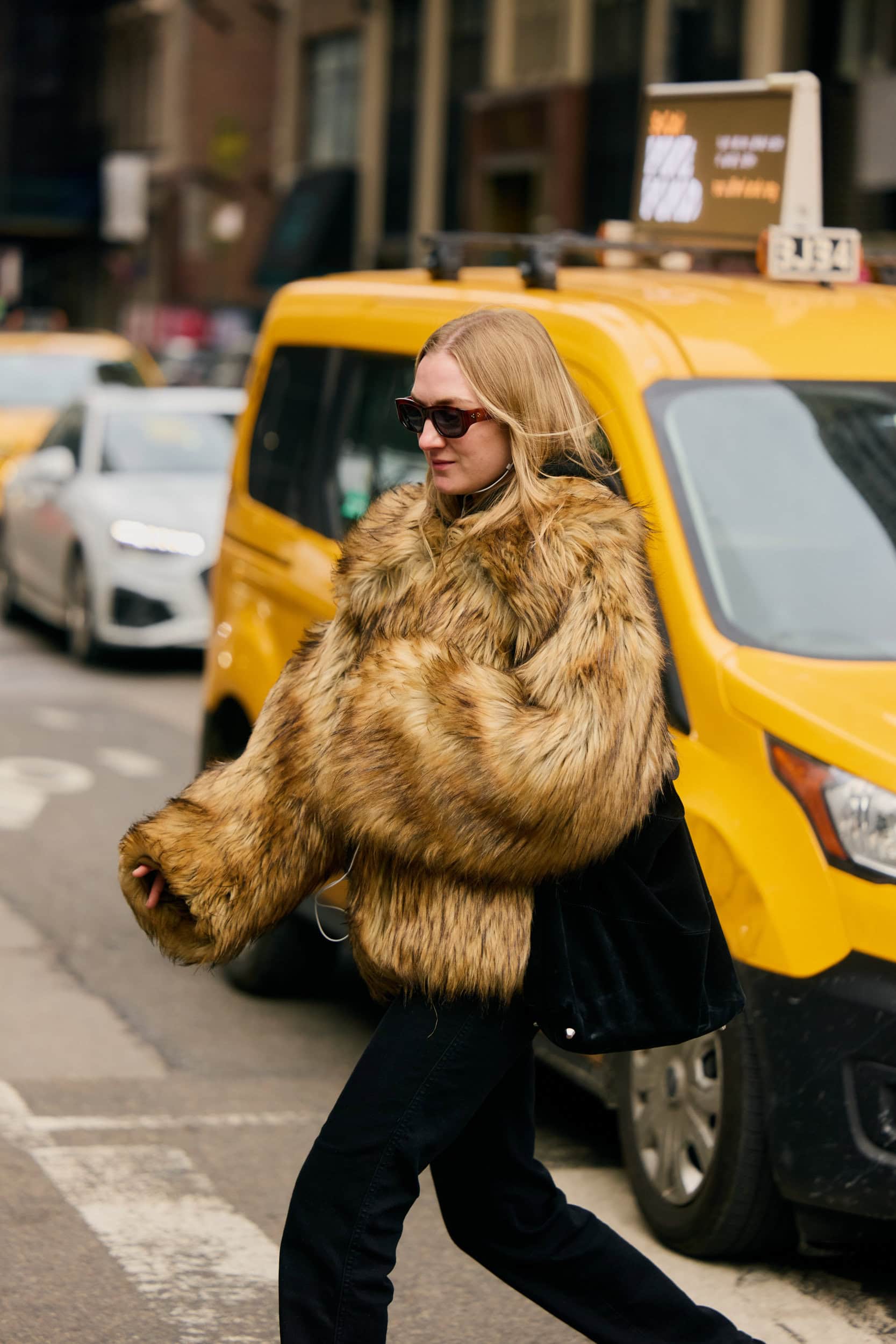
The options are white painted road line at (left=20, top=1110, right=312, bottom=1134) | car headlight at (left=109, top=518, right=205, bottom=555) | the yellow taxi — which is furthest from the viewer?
the yellow taxi

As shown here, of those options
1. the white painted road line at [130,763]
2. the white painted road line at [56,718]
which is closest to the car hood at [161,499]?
the white painted road line at [56,718]

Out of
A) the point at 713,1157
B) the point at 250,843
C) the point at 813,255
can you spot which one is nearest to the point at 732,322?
the point at 813,255

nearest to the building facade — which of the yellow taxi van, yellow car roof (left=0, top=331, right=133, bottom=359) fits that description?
yellow car roof (left=0, top=331, right=133, bottom=359)

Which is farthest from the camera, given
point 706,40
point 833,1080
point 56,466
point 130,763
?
point 706,40

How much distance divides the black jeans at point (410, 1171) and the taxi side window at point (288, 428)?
3250 millimetres

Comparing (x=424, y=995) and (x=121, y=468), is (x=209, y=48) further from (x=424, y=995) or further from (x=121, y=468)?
(x=424, y=995)

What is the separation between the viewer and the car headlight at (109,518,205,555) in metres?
12.5

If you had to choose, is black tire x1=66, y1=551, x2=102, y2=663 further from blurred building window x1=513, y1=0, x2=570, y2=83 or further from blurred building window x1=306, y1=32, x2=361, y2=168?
blurred building window x1=306, y1=32, x2=361, y2=168

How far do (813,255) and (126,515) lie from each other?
747 cm

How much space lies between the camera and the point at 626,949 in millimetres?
3016

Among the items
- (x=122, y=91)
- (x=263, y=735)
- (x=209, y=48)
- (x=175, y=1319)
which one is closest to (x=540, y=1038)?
(x=175, y=1319)

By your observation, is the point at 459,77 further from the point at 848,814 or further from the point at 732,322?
the point at 848,814

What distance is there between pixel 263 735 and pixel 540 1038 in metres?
1.60

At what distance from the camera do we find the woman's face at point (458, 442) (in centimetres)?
303
